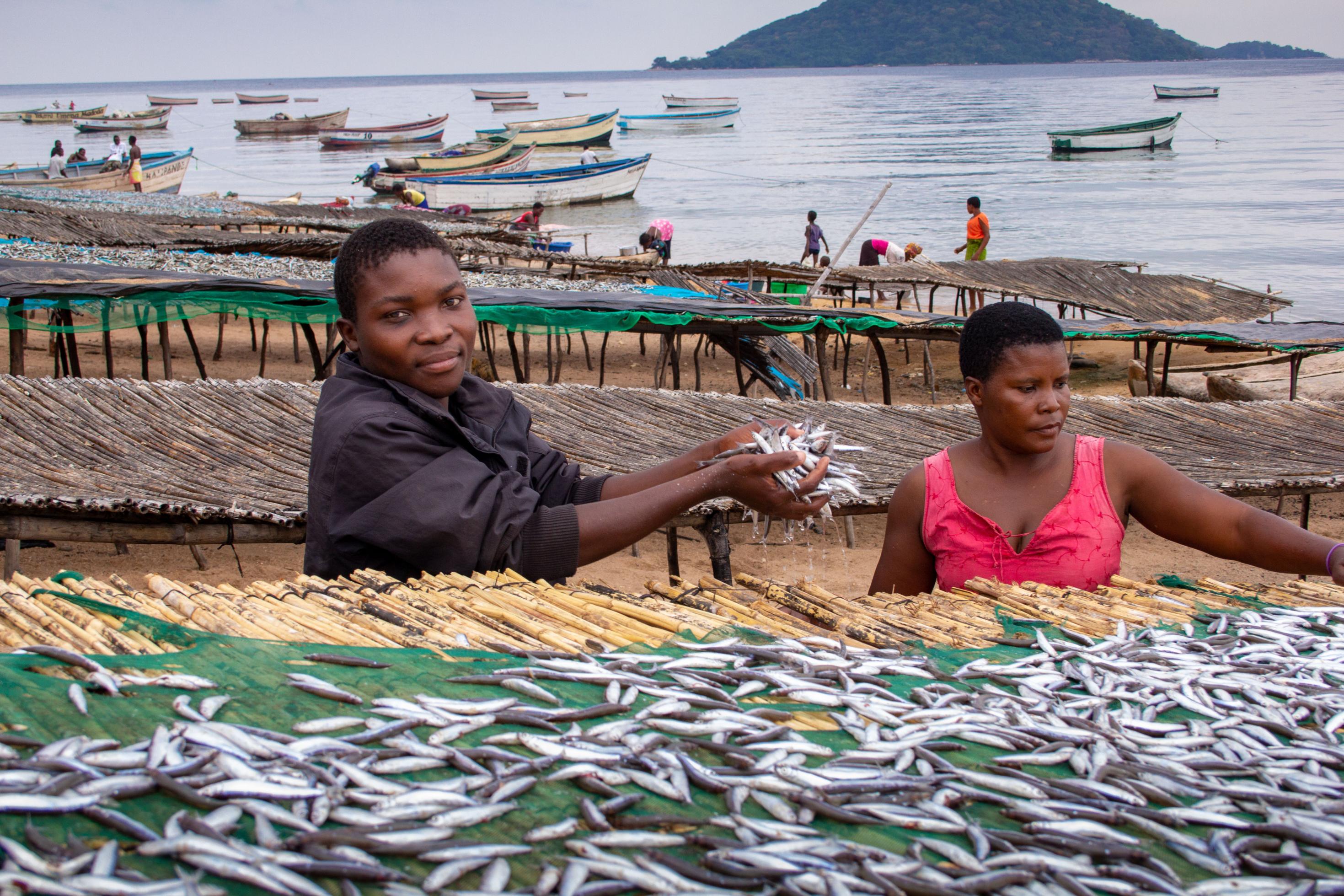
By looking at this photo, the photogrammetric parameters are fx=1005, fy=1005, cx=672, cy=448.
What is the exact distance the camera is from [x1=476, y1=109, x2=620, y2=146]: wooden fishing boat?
1649 inches

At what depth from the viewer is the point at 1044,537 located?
2.77m

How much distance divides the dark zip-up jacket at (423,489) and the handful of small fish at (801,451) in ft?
1.62

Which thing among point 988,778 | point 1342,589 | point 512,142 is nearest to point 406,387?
point 988,778

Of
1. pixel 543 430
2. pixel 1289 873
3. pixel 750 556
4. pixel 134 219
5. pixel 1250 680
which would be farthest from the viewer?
pixel 134 219

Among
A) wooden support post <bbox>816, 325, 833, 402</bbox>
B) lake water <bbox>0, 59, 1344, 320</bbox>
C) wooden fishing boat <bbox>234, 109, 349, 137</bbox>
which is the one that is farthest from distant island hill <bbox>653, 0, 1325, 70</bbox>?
wooden support post <bbox>816, 325, 833, 402</bbox>

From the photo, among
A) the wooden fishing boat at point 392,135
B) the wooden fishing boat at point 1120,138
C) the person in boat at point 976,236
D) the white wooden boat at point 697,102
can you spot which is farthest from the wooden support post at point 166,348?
the white wooden boat at point 697,102

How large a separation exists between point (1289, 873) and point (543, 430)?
15.9ft

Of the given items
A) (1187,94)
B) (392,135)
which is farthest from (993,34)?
(392,135)

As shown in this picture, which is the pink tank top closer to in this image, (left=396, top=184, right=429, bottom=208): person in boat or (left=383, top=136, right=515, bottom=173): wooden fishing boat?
(left=396, top=184, right=429, bottom=208): person in boat

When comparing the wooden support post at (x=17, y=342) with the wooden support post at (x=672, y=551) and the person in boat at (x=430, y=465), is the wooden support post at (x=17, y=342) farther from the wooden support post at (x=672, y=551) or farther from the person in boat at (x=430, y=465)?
the person in boat at (x=430, y=465)

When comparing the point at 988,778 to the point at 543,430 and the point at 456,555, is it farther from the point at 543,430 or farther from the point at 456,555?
the point at 543,430

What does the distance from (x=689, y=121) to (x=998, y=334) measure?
71.7 meters

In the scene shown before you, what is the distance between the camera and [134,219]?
15570 mm

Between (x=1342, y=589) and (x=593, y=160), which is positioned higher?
(x=593, y=160)
